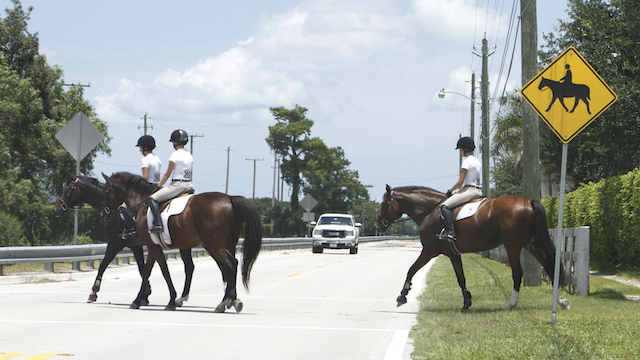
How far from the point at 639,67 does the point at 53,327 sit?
57.2ft

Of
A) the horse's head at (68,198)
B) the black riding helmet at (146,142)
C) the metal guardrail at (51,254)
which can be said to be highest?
the black riding helmet at (146,142)

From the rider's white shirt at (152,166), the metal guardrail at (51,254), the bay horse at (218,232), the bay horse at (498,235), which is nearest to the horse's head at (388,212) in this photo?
the bay horse at (498,235)

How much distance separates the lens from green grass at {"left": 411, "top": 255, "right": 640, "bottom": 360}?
668 cm

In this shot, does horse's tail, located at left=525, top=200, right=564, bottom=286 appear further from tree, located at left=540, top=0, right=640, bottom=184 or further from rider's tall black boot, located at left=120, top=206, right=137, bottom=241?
tree, located at left=540, top=0, right=640, bottom=184

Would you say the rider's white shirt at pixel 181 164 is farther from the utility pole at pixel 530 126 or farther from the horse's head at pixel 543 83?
the utility pole at pixel 530 126

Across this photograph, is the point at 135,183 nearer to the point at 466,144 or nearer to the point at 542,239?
the point at 466,144

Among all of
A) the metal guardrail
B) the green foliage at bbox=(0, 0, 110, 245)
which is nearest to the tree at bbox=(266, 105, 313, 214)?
the green foliage at bbox=(0, 0, 110, 245)

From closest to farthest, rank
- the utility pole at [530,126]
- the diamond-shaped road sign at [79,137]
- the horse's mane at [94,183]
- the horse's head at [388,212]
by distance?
the horse's head at [388,212]
the horse's mane at [94,183]
the utility pole at [530,126]
the diamond-shaped road sign at [79,137]

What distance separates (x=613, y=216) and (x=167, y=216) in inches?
526

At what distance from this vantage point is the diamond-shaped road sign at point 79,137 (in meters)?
16.7

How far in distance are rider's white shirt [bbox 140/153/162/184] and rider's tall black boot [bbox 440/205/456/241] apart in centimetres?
470

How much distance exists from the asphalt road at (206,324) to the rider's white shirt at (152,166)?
2.06m

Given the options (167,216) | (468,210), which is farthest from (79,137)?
(468,210)

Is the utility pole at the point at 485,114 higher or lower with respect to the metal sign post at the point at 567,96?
higher
